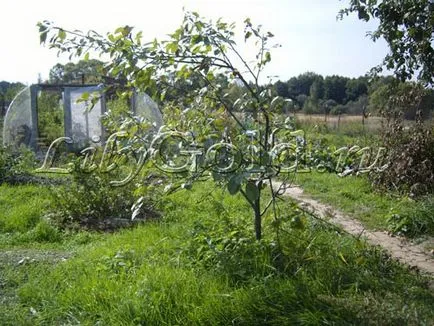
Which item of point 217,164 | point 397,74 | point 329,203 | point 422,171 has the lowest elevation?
point 329,203

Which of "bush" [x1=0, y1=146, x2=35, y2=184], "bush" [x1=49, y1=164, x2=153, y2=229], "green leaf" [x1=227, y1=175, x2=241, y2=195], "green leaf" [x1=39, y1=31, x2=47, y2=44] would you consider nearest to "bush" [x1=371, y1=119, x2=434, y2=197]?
"bush" [x1=49, y1=164, x2=153, y2=229]

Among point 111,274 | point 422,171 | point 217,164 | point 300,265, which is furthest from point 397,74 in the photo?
point 111,274

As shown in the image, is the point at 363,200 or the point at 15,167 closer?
the point at 363,200

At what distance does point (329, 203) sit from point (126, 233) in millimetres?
3278

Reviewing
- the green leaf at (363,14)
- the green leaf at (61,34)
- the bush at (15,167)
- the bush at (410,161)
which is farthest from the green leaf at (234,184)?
the bush at (15,167)

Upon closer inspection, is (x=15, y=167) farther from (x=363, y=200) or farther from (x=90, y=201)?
(x=363, y=200)

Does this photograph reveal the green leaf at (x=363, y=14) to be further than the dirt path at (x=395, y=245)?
Yes

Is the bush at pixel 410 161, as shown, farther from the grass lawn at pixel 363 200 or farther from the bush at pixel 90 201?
the bush at pixel 90 201

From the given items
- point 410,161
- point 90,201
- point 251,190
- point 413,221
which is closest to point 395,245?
point 413,221

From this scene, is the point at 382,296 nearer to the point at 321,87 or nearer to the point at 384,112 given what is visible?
the point at 384,112

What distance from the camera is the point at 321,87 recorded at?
101 ft

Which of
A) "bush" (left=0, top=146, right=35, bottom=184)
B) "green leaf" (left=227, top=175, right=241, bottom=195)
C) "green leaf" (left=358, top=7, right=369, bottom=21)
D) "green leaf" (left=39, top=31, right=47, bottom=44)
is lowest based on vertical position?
"bush" (left=0, top=146, right=35, bottom=184)

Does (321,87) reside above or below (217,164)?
above

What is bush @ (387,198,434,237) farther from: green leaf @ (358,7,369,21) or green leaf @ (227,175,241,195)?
green leaf @ (227,175,241,195)
